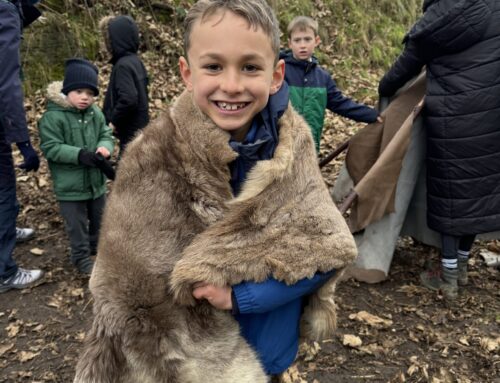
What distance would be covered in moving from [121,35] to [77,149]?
5.30 feet

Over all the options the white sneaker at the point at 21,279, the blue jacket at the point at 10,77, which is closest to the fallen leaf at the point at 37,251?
the white sneaker at the point at 21,279

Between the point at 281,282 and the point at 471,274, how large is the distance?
396 cm

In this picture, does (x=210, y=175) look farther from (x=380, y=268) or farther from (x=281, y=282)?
(x=380, y=268)

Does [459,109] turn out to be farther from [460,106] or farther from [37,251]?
[37,251]

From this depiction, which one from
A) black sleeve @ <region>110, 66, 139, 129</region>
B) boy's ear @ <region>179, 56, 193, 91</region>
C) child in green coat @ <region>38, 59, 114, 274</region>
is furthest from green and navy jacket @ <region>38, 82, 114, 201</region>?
boy's ear @ <region>179, 56, 193, 91</region>

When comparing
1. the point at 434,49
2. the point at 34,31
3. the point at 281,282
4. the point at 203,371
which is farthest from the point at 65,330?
the point at 34,31

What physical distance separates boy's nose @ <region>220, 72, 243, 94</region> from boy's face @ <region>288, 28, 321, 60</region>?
11.6ft

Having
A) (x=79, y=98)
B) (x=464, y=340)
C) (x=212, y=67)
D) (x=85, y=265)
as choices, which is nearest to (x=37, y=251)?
(x=85, y=265)

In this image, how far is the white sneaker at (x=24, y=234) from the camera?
17.4ft

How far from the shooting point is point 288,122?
1.92m

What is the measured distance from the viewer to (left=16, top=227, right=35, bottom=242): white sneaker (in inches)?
208

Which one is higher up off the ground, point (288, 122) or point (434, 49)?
point (434, 49)

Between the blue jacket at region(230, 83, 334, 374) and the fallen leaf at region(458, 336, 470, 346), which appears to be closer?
the blue jacket at region(230, 83, 334, 374)

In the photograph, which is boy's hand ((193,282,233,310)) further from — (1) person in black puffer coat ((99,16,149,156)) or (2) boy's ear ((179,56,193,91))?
(1) person in black puffer coat ((99,16,149,156))
